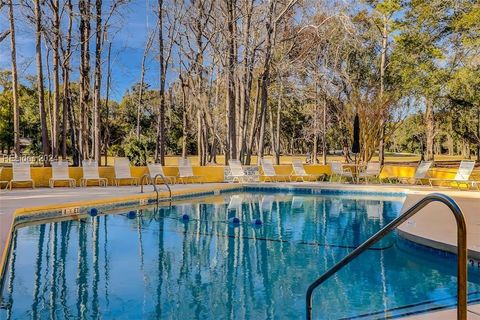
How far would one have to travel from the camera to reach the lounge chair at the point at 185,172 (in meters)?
15.4

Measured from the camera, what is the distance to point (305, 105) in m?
36.9

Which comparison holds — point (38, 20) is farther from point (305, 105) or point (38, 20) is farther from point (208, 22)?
point (305, 105)

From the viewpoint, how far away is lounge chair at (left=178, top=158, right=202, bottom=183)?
607 inches

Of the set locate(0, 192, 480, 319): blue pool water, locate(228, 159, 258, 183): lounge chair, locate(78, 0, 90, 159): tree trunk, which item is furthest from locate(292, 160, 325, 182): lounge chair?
locate(78, 0, 90, 159): tree trunk

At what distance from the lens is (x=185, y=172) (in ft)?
50.9

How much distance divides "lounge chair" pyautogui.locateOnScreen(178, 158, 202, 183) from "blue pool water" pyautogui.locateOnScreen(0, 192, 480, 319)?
5.93m

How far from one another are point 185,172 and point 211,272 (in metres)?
10.0

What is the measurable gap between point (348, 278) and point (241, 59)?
13.0m

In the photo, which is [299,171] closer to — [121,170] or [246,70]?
[246,70]

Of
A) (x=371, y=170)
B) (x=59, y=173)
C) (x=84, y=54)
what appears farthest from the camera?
(x=84, y=54)

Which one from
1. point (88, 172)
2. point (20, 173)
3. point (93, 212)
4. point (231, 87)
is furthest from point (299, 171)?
point (20, 173)

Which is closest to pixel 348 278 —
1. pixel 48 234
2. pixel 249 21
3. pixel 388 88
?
pixel 48 234

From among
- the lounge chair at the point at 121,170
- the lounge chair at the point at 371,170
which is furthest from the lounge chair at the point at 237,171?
the lounge chair at the point at 371,170

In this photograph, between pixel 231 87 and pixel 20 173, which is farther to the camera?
pixel 231 87
